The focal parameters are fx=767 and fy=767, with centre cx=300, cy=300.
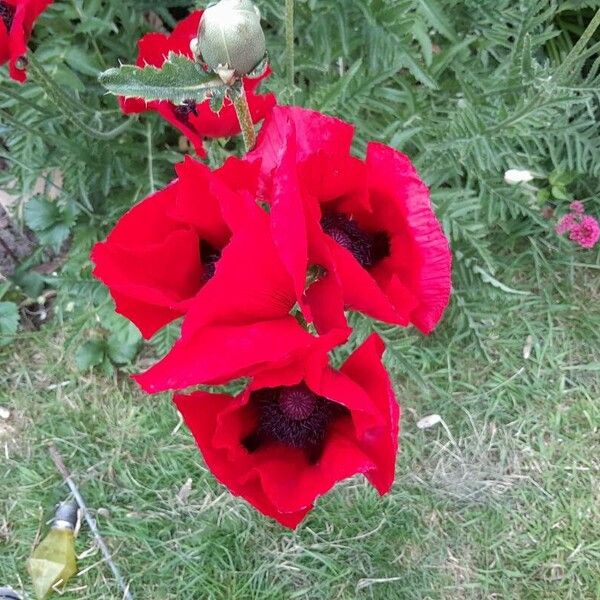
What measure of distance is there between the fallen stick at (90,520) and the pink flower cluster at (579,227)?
55.2 inches

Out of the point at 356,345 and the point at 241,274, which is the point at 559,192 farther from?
the point at 241,274

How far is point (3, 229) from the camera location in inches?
83.0

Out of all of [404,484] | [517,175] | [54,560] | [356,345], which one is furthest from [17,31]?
[404,484]

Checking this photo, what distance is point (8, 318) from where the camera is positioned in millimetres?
2059

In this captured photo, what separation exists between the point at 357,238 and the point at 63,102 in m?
0.83

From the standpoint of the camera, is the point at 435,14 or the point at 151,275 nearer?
the point at 151,275

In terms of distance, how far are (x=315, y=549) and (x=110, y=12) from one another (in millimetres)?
1371

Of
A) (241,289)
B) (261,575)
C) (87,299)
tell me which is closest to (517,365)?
(261,575)

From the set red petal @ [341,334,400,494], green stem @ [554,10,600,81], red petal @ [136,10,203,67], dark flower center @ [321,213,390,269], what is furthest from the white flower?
red petal @ [341,334,400,494]

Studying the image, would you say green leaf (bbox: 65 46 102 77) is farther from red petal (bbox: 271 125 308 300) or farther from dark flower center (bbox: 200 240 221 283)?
red petal (bbox: 271 125 308 300)

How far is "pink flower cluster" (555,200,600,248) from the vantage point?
1943 mm

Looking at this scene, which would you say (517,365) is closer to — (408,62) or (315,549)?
(315,549)

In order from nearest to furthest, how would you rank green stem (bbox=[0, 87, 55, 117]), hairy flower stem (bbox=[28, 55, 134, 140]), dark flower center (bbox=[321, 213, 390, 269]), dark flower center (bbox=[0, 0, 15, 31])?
dark flower center (bbox=[321, 213, 390, 269]), dark flower center (bbox=[0, 0, 15, 31]), hairy flower stem (bbox=[28, 55, 134, 140]), green stem (bbox=[0, 87, 55, 117])

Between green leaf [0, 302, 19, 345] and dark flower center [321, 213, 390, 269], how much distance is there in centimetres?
137
